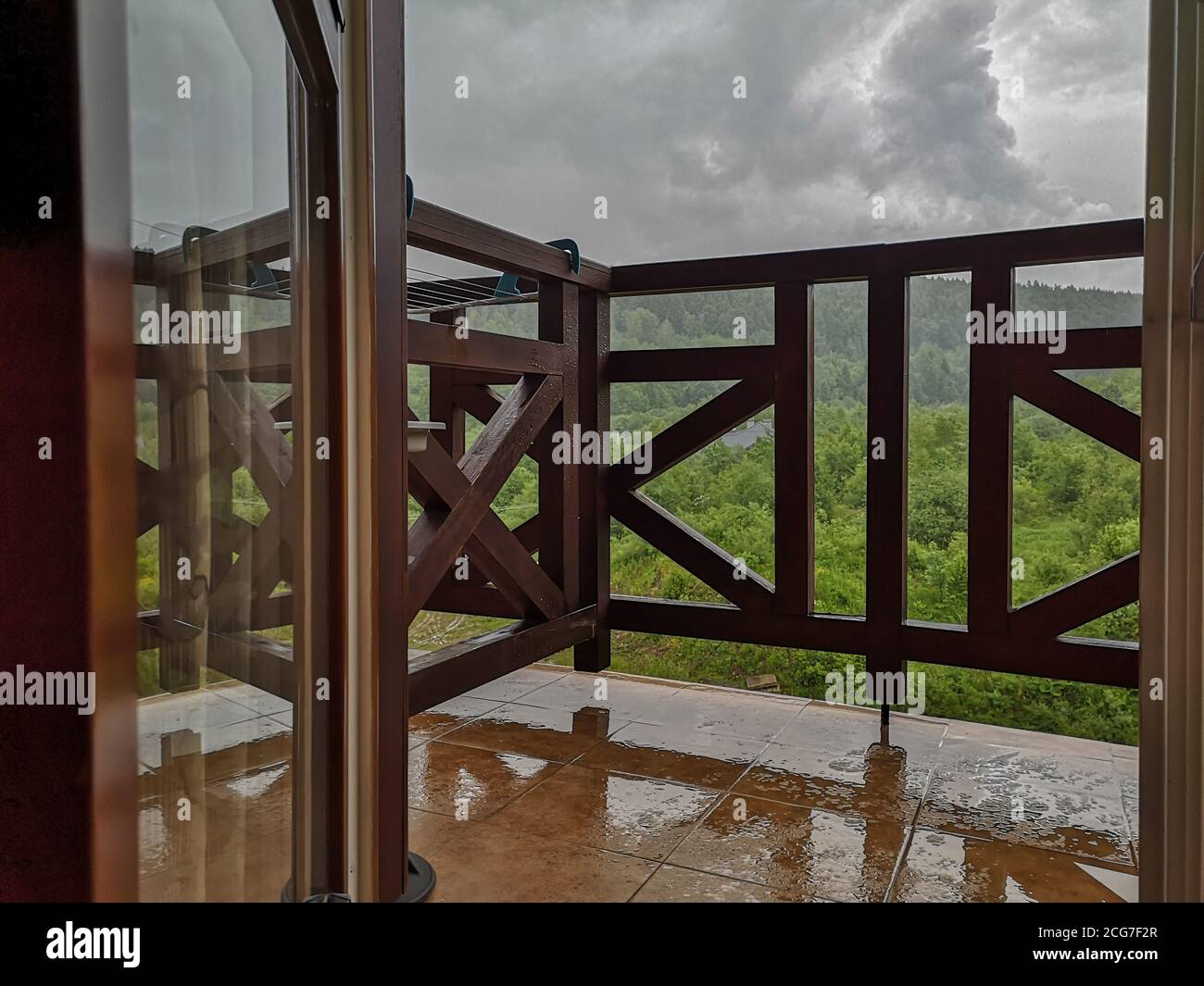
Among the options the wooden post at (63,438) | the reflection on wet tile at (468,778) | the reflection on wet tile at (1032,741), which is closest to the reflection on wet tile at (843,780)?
the reflection on wet tile at (1032,741)

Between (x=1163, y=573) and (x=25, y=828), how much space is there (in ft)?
4.20

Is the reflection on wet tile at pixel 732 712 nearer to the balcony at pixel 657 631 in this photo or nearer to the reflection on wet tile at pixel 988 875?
the balcony at pixel 657 631

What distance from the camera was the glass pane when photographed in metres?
0.55

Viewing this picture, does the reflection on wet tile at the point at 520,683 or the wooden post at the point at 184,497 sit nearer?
the wooden post at the point at 184,497

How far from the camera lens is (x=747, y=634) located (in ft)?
9.84

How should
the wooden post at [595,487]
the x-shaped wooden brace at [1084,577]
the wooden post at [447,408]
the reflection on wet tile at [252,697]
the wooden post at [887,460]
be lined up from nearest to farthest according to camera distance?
the reflection on wet tile at [252,697] → the x-shaped wooden brace at [1084,577] → the wooden post at [887,460] → the wooden post at [595,487] → the wooden post at [447,408]

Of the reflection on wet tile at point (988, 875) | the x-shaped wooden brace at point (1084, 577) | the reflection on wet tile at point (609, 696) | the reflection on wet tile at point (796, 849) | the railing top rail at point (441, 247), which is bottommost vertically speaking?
the reflection on wet tile at point (988, 875)

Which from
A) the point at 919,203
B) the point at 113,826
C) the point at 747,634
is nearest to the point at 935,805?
the point at 747,634

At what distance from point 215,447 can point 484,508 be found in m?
1.77

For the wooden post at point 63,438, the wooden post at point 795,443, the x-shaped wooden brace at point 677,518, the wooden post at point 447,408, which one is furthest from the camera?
the wooden post at point 447,408

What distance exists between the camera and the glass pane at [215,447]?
0.55m

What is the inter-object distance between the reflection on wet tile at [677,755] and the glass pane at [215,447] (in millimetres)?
1315

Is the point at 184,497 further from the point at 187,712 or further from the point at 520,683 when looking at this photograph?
the point at 520,683
